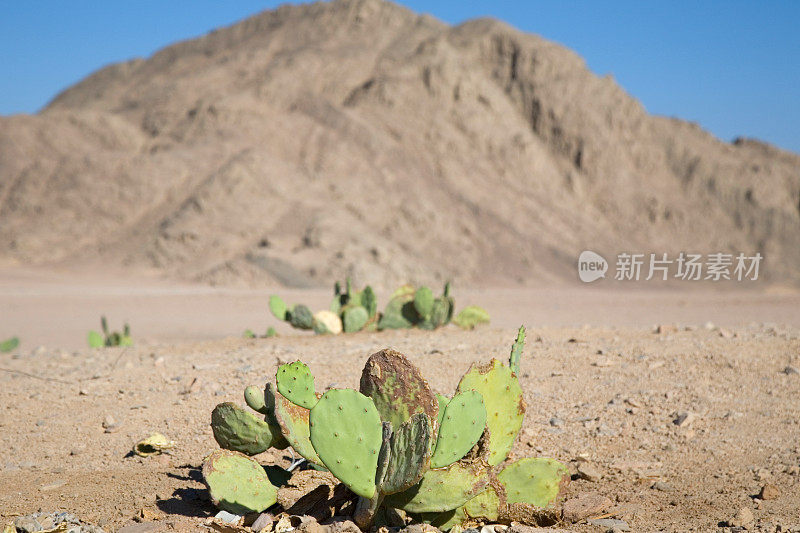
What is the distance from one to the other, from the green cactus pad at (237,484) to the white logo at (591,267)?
83.6 ft

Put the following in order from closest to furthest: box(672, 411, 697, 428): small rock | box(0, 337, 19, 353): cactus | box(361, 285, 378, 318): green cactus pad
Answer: box(672, 411, 697, 428): small rock < box(361, 285, 378, 318): green cactus pad < box(0, 337, 19, 353): cactus

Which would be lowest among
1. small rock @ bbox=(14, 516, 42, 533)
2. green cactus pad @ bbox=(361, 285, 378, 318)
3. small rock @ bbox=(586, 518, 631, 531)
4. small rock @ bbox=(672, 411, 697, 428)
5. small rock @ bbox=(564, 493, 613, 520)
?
small rock @ bbox=(14, 516, 42, 533)

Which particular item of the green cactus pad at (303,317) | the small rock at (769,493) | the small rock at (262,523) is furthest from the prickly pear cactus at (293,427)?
the green cactus pad at (303,317)

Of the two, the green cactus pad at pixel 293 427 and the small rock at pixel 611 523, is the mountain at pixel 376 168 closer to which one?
the small rock at pixel 611 523

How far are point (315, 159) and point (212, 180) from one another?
15.0 ft

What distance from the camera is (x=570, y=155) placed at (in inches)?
1364

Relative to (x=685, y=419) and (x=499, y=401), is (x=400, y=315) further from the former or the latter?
(x=499, y=401)

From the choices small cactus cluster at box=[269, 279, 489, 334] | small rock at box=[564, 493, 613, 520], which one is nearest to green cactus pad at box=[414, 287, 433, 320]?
small cactus cluster at box=[269, 279, 489, 334]

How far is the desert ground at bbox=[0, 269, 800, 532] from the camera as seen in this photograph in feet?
11.2

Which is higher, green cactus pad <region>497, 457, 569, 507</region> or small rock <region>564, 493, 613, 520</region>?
green cactus pad <region>497, 457, 569, 507</region>

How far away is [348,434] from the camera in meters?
2.54

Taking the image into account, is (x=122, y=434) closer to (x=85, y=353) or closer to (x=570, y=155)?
(x=85, y=353)

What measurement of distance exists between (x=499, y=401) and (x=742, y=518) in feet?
3.95

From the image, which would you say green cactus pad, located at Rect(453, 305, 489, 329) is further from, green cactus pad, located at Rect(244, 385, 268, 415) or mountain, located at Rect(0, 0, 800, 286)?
mountain, located at Rect(0, 0, 800, 286)
